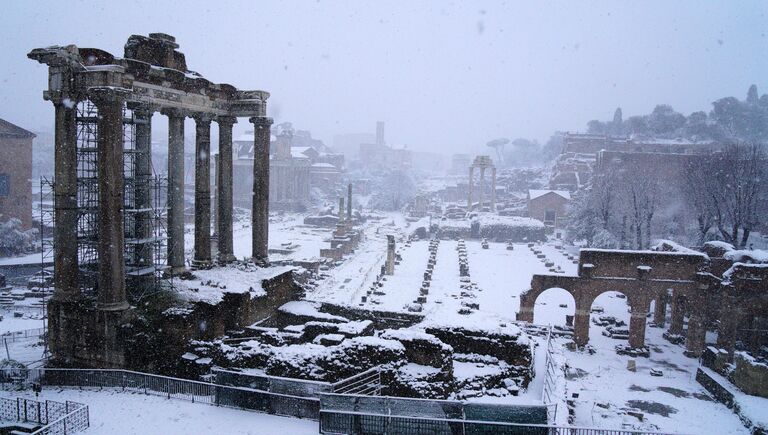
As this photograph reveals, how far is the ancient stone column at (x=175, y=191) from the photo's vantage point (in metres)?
15.9

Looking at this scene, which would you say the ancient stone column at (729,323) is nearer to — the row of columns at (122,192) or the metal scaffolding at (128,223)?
the row of columns at (122,192)

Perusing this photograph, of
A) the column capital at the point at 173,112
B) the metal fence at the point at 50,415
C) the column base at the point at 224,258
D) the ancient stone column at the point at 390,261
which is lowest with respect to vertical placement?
the ancient stone column at the point at 390,261

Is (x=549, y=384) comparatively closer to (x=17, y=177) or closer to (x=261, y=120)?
(x=261, y=120)

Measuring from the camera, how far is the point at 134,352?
475 inches

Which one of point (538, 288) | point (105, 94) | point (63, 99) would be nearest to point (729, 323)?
point (538, 288)

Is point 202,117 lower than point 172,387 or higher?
higher

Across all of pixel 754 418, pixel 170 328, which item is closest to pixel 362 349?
pixel 170 328

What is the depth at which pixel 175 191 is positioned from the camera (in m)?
16.1

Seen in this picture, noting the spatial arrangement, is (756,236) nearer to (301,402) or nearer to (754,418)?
(754,418)

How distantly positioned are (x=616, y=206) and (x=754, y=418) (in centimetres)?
3552

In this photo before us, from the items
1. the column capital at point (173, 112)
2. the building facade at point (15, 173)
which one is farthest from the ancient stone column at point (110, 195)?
the building facade at point (15, 173)

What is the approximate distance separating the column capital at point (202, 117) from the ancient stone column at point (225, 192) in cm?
57

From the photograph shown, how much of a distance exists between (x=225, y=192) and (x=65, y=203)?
5.80 meters

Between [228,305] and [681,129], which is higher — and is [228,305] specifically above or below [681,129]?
below
